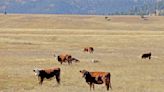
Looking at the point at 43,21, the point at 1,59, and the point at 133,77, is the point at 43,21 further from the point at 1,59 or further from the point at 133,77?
the point at 133,77

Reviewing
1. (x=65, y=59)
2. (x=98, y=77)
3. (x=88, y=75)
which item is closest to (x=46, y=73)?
(x=88, y=75)

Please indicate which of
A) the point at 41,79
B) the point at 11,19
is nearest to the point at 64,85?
the point at 41,79

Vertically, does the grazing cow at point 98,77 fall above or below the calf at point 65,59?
above

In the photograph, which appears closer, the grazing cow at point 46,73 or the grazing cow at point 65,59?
the grazing cow at point 46,73

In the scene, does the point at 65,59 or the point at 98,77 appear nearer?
the point at 98,77

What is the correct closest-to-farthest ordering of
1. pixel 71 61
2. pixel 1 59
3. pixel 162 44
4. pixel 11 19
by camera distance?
1. pixel 71 61
2. pixel 1 59
3. pixel 162 44
4. pixel 11 19

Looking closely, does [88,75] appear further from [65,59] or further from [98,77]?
[65,59]

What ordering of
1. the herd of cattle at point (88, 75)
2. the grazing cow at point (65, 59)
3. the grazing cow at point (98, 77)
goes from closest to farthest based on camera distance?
1. the grazing cow at point (98, 77)
2. the herd of cattle at point (88, 75)
3. the grazing cow at point (65, 59)

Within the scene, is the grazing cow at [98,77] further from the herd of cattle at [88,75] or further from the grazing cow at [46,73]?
the grazing cow at [46,73]

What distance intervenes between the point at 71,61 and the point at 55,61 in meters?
2.77

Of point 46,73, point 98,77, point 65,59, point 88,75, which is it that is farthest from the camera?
point 65,59

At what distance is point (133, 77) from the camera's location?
34656mm

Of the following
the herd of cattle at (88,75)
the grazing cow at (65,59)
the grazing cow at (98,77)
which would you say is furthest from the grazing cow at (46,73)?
the grazing cow at (65,59)

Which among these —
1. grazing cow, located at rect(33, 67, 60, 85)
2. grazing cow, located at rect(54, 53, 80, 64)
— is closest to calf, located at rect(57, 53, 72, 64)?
grazing cow, located at rect(54, 53, 80, 64)
